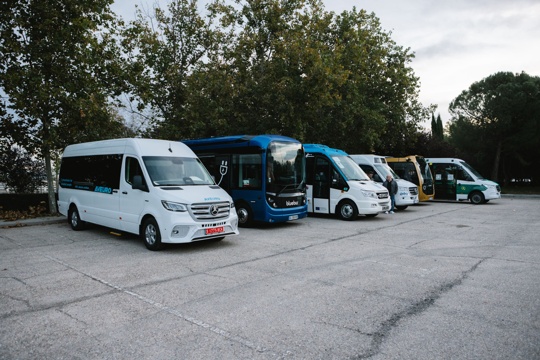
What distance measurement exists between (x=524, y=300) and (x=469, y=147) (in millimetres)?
42705

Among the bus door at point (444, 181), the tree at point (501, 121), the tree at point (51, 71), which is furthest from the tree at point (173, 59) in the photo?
the tree at point (501, 121)

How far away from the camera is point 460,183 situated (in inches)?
894

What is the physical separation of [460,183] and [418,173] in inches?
122

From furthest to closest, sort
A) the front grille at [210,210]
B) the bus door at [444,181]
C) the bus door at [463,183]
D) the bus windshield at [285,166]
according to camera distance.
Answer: the bus door at [444,181] → the bus door at [463,183] → the bus windshield at [285,166] → the front grille at [210,210]

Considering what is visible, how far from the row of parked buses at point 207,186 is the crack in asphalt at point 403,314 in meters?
4.81

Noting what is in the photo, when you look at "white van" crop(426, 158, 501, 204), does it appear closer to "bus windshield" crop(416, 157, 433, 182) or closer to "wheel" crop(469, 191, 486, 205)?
"wheel" crop(469, 191, 486, 205)

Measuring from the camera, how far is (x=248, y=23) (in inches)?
821

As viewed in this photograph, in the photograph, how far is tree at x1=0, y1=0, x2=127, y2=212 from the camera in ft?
45.1

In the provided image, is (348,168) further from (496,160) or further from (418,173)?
(496,160)

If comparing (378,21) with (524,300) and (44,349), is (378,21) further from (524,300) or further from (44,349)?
(44,349)

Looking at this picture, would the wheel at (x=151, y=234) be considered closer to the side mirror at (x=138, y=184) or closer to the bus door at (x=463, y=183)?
the side mirror at (x=138, y=184)

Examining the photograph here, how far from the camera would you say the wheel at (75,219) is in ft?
38.8

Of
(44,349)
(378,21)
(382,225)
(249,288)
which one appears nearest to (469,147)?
(378,21)

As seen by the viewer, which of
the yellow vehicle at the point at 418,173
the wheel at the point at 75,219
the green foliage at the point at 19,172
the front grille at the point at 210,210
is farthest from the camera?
the yellow vehicle at the point at 418,173
